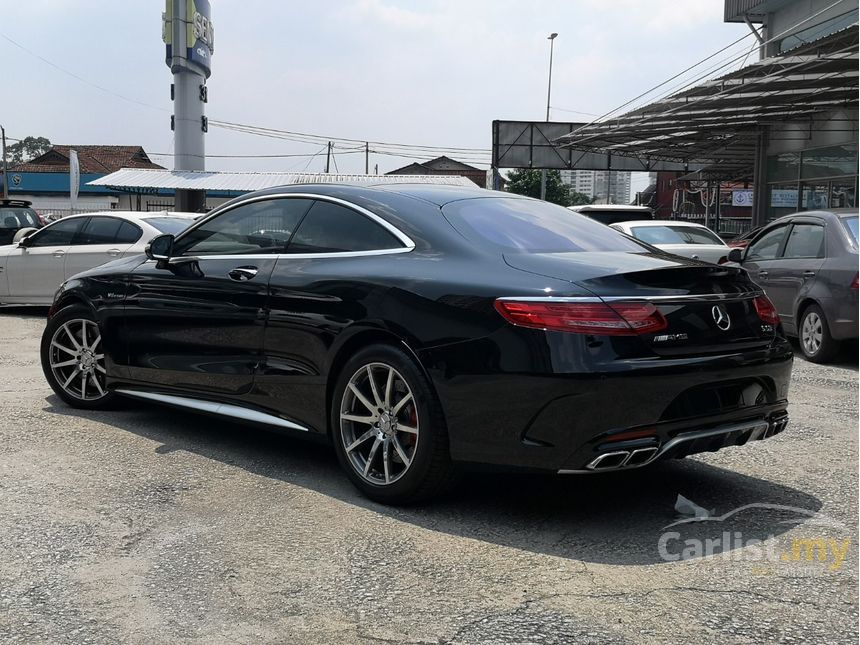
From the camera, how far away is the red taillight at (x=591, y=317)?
3879mm

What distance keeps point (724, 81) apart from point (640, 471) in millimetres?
17790

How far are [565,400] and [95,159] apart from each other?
9375cm

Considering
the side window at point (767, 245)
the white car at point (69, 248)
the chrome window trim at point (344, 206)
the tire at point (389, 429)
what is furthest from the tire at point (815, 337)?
the white car at point (69, 248)

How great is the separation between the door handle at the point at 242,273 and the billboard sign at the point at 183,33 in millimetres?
42572

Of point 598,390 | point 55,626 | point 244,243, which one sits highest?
point 244,243

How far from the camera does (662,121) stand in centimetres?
2673

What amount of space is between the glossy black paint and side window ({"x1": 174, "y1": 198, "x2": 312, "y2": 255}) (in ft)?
0.32

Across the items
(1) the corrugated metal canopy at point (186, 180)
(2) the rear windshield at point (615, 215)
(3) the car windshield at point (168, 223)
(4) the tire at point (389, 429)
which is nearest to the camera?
(4) the tire at point (389, 429)

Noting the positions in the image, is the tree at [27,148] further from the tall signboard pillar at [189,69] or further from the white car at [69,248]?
the white car at [69,248]

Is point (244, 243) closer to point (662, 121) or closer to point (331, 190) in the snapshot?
point (331, 190)

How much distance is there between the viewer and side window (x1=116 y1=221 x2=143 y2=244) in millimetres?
12164

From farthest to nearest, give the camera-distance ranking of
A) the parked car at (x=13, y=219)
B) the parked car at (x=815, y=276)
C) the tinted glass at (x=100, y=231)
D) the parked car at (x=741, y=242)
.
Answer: the parked car at (x=13, y=219), the parked car at (x=741, y=242), the tinted glass at (x=100, y=231), the parked car at (x=815, y=276)

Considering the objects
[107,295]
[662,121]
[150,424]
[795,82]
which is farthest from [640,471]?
[662,121]

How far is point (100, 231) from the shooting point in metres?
12.5
